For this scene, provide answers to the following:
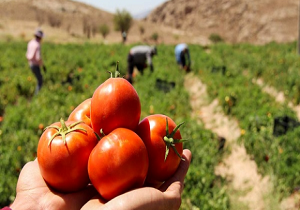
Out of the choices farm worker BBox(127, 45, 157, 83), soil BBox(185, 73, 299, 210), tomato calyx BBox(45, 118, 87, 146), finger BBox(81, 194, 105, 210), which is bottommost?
soil BBox(185, 73, 299, 210)

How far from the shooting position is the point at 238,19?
236 feet

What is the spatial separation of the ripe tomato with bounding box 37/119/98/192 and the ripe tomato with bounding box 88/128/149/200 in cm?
8

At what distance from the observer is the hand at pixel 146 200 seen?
1423 millimetres

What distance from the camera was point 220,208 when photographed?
3566mm

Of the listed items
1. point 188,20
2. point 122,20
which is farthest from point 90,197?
point 188,20

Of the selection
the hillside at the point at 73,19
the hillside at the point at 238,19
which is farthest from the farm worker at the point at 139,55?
the hillside at the point at 238,19

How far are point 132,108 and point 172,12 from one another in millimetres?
93016

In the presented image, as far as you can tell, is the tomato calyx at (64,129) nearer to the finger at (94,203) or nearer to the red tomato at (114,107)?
the red tomato at (114,107)

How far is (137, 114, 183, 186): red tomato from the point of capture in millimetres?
1667

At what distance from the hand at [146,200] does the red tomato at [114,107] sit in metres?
0.39

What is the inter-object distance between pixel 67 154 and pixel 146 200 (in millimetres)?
483

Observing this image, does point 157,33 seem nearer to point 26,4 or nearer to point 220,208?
point 26,4

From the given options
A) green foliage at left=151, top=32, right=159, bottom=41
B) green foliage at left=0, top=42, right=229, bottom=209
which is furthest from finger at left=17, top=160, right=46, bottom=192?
green foliage at left=151, top=32, right=159, bottom=41

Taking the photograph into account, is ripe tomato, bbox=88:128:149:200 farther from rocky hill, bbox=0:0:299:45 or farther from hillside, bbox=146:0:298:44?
hillside, bbox=146:0:298:44
